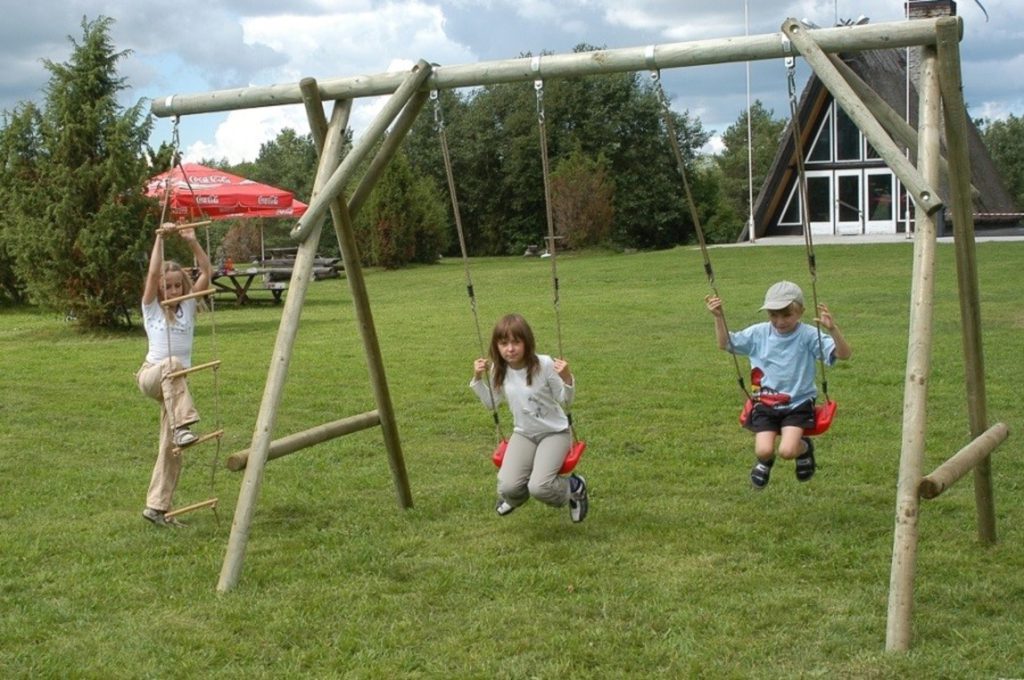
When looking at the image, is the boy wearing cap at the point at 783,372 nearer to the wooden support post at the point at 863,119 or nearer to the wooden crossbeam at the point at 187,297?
the wooden support post at the point at 863,119

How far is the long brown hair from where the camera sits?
7055 millimetres

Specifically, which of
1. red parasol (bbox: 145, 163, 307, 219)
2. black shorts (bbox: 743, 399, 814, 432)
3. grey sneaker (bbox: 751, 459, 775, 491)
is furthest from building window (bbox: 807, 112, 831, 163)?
grey sneaker (bbox: 751, 459, 775, 491)

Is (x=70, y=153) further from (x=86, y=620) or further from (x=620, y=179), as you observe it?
(x=620, y=179)

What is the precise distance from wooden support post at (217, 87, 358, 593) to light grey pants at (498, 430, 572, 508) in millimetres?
1367

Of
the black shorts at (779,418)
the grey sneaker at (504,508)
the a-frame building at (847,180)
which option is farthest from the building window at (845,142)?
the grey sneaker at (504,508)

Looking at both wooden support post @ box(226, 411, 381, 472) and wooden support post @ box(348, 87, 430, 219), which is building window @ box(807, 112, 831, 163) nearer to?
wooden support post @ box(348, 87, 430, 219)

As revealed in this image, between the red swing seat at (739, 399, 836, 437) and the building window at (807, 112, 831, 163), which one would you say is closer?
the red swing seat at (739, 399, 836, 437)

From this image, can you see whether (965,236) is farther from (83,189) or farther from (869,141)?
(83,189)

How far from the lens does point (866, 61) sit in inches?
1596

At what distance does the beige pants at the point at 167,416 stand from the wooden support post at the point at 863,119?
3887 mm

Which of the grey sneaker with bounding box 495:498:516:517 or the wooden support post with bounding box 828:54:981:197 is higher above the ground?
the wooden support post with bounding box 828:54:981:197

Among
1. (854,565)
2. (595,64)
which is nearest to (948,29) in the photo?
(595,64)

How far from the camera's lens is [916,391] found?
207 inches

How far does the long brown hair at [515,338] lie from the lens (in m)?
7.05
